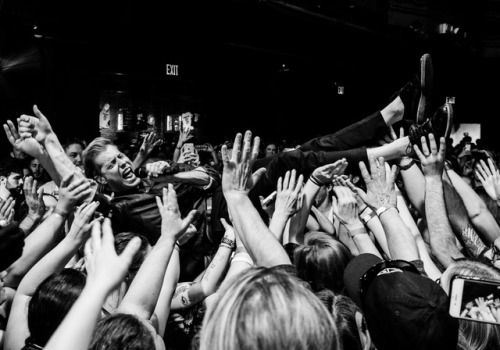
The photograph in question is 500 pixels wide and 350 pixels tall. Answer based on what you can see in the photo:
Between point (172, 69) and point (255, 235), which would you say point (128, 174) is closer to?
point (255, 235)

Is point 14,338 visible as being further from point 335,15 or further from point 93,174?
point 335,15

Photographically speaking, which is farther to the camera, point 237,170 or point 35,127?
point 35,127

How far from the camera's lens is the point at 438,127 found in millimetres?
2609

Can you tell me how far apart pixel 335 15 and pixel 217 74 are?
8.79 ft

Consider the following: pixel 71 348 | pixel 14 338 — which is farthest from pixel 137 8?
pixel 71 348

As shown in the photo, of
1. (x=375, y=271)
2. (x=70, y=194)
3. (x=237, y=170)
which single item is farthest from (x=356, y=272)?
(x=70, y=194)

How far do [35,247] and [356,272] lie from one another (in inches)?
50.2

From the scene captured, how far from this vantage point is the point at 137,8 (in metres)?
7.03

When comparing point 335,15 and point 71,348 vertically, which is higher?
point 335,15

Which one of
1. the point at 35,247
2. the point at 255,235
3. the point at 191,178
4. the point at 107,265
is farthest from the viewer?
the point at 191,178

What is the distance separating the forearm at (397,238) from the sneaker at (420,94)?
1210mm

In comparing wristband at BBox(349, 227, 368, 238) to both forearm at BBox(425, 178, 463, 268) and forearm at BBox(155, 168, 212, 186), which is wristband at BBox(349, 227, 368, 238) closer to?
forearm at BBox(425, 178, 463, 268)

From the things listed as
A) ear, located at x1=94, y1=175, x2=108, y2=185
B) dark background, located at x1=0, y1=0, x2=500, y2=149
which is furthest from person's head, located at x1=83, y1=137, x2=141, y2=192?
dark background, located at x1=0, y1=0, x2=500, y2=149

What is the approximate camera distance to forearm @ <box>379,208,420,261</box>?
1762mm
